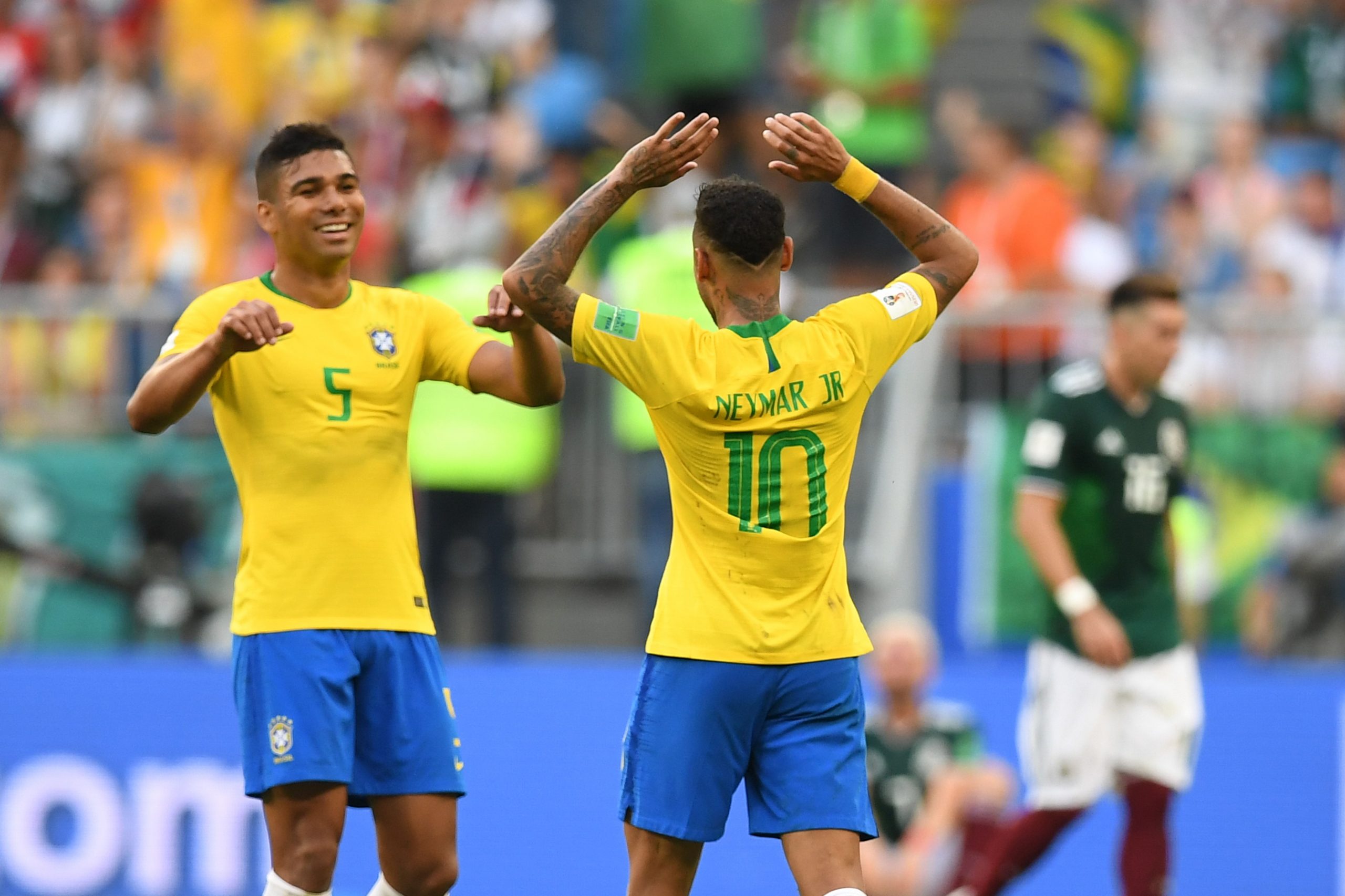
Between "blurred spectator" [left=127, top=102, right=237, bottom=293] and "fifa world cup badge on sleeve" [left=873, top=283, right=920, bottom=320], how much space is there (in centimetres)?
785

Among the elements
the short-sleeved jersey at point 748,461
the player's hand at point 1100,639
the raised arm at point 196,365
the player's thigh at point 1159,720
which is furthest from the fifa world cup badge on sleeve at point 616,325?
the player's thigh at point 1159,720

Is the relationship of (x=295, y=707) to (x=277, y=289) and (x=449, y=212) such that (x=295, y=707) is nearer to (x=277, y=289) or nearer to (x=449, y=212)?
(x=277, y=289)

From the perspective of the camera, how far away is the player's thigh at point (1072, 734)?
841 centimetres

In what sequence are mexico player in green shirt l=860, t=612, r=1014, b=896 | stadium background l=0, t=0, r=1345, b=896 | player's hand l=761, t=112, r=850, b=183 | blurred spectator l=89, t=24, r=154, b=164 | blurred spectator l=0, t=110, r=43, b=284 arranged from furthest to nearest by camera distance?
blurred spectator l=89, t=24, r=154, b=164 < blurred spectator l=0, t=110, r=43, b=284 < stadium background l=0, t=0, r=1345, b=896 < mexico player in green shirt l=860, t=612, r=1014, b=896 < player's hand l=761, t=112, r=850, b=183

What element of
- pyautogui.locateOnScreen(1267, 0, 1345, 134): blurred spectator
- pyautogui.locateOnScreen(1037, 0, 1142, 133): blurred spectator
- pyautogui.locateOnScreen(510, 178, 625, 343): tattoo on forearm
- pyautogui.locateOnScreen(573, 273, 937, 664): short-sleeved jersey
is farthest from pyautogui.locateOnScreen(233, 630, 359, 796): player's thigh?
pyautogui.locateOnScreen(1267, 0, 1345, 134): blurred spectator

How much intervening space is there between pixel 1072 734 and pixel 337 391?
11.7 feet

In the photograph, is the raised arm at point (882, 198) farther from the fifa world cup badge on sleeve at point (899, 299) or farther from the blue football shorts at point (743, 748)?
the blue football shorts at point (743, 748)

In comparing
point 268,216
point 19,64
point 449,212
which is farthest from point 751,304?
point 19,64

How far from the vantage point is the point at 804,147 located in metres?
5.90

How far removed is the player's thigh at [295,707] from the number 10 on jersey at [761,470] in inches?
51.9

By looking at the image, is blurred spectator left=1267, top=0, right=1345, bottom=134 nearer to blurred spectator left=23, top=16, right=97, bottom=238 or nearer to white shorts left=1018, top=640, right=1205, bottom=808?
white shorts left=1018, top=640, right=1205, bottom=808

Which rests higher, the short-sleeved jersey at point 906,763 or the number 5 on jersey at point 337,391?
the number 5 on jersey at point 337,391

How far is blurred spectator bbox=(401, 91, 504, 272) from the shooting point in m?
12.6

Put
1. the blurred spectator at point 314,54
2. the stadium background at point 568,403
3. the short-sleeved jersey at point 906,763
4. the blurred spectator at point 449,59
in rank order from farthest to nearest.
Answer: the blurred spectator at point 314,54
the blurred spectator at point 449,59
the stadium background at point 568,403
the short-sleeved jersey at point 906,763
